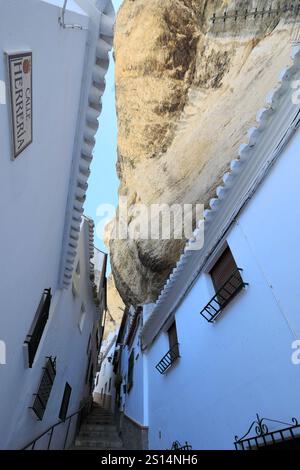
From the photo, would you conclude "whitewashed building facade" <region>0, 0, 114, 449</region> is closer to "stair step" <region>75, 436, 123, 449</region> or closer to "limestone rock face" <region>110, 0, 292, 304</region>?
"stair step" <region>75, 436, 123, 449</region>

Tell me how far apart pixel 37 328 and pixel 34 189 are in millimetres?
2374

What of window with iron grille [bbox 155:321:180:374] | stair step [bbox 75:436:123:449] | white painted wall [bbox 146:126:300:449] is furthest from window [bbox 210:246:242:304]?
stair step [bbox 75:436:123:449]

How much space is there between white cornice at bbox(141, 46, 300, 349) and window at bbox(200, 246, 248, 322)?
1.02 feet

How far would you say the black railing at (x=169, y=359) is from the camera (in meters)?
6.49

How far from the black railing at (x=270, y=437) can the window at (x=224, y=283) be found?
1658 mm

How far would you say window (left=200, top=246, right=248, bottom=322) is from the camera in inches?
175

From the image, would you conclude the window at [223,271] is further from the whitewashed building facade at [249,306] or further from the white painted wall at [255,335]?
the white painted wall at [255,335]

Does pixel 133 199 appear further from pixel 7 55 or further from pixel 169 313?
pixel 7 55

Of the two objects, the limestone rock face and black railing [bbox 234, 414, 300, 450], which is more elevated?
the limestone rock face

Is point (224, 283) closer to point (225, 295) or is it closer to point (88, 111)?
point (225, 295)

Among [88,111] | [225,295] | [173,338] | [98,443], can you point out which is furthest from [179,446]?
[88,111]

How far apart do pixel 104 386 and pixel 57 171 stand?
2459 cm

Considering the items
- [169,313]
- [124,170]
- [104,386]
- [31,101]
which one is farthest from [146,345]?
[104,386]

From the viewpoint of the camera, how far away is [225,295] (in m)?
4.75
